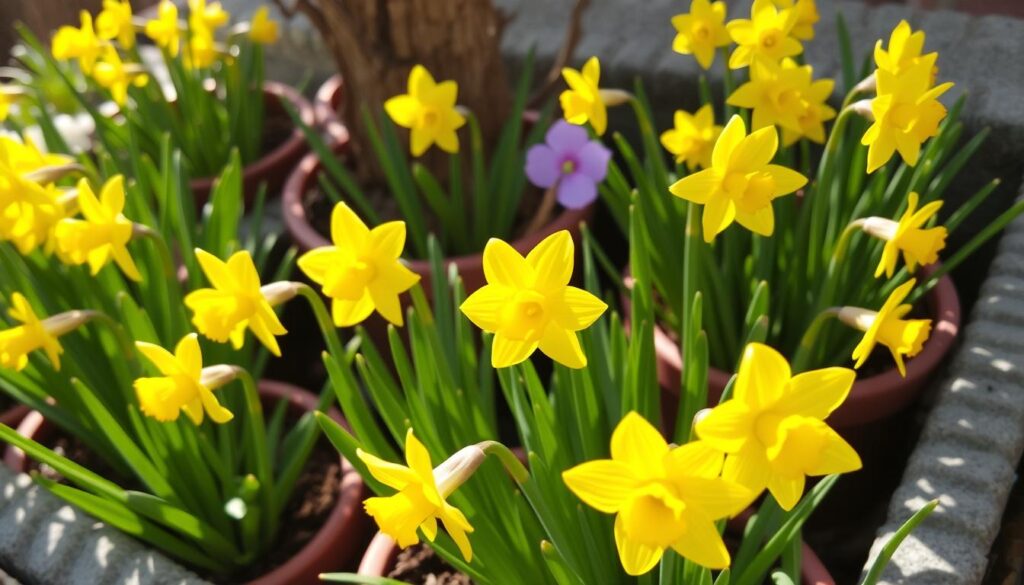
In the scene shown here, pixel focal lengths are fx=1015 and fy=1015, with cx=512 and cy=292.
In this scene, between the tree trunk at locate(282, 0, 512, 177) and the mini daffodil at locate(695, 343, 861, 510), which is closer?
the mini daffodil at locate(695, 343, 861, 510)

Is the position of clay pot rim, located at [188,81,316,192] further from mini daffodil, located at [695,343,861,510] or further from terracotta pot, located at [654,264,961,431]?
mini daffodil, located at [695,343,861,510]

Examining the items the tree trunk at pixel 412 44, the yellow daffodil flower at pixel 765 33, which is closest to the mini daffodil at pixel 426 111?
the tree trunk at pixel 412 44

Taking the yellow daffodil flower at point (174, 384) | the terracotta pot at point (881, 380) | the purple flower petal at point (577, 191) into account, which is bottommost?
the terracotta pot at point (881, 380)

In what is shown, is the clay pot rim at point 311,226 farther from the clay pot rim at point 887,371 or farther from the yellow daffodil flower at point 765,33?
the yellow daffodil flower at point 765,33

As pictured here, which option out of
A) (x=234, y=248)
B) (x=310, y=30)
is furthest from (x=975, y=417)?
(x=310, y=30)

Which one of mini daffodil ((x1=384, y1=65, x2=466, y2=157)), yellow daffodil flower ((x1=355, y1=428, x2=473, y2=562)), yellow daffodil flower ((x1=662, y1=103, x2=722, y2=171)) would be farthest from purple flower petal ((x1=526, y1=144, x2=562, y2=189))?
yellow daffodil flower ((x1=355, y1=428, x2=473, y2=562))

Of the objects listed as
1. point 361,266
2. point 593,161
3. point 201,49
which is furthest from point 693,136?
point 201,49

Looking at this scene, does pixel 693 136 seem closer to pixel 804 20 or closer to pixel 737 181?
pixel 804 20
